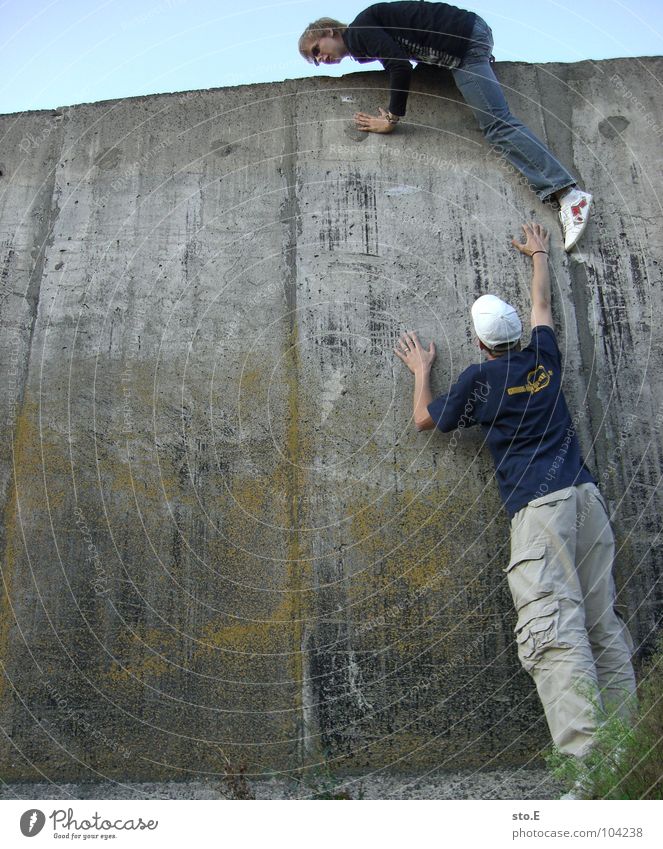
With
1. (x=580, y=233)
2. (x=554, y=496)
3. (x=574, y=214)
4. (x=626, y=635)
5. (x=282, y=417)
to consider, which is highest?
(x=574, y=214)

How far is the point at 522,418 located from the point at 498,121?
6.77 ft

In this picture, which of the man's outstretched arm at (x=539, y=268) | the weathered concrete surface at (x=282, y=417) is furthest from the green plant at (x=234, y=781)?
the man's outstretched arm at (x=539, y=268)

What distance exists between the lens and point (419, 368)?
514 centimetres

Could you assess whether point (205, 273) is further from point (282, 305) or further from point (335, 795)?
point (335, 795)

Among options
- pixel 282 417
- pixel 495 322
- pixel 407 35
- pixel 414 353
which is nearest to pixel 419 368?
pixel 414 353

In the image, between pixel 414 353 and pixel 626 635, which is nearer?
pixel 626 635

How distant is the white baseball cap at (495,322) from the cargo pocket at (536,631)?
1.46 metres

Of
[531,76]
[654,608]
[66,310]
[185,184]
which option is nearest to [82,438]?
[66,310]

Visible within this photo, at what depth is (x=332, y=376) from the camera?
5234mm

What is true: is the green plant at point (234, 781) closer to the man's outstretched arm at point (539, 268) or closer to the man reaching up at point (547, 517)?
the man reaching up at point (547, 517)

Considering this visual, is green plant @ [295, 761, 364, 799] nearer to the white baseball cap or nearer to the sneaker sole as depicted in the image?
the white baseball cap

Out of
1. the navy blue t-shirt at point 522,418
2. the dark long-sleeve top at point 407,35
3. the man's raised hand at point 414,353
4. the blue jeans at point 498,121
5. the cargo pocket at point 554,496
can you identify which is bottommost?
the cargo pocket at point 554,496

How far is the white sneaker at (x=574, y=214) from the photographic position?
5402mm

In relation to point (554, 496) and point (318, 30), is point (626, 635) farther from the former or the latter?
point (318, 30)
